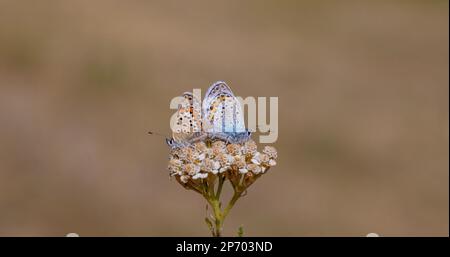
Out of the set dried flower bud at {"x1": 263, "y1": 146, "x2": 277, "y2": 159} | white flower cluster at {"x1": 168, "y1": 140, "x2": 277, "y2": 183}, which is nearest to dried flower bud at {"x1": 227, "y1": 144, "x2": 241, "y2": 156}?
white flower cluster at {"x1": 168, "y1": 140, "x2": 277, "y2": 183}

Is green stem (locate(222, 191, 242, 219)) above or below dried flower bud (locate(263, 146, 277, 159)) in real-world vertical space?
below

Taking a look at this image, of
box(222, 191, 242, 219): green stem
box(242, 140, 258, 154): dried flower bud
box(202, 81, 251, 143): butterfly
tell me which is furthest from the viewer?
box(202, 81, 251, 143): butterfly

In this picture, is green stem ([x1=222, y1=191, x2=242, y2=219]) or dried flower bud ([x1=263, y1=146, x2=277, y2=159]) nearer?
green stem ([x1=222, y1=191, x2=242, y2=219])

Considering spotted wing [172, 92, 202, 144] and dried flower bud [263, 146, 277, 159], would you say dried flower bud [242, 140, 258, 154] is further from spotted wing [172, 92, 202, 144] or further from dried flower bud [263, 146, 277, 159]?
spotted wing [172, 92, 202, 144]

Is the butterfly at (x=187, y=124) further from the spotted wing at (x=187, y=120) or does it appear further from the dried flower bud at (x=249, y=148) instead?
the dried flower bud at (x=249, y=148)

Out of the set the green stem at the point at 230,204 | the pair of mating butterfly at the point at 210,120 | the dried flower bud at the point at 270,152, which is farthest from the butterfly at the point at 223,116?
the green stem at the point at 230,204

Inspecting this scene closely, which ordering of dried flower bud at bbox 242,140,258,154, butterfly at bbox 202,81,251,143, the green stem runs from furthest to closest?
butterfly at bbox 202,81,251,143
dried flower bud at bbox 242,140,258,154
the green stem

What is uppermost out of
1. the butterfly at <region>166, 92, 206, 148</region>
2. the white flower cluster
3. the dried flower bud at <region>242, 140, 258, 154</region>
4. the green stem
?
the butterfly at <region>166, 92, 206, 148</region>

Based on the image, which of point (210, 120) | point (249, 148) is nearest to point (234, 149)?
point (249, 148)
